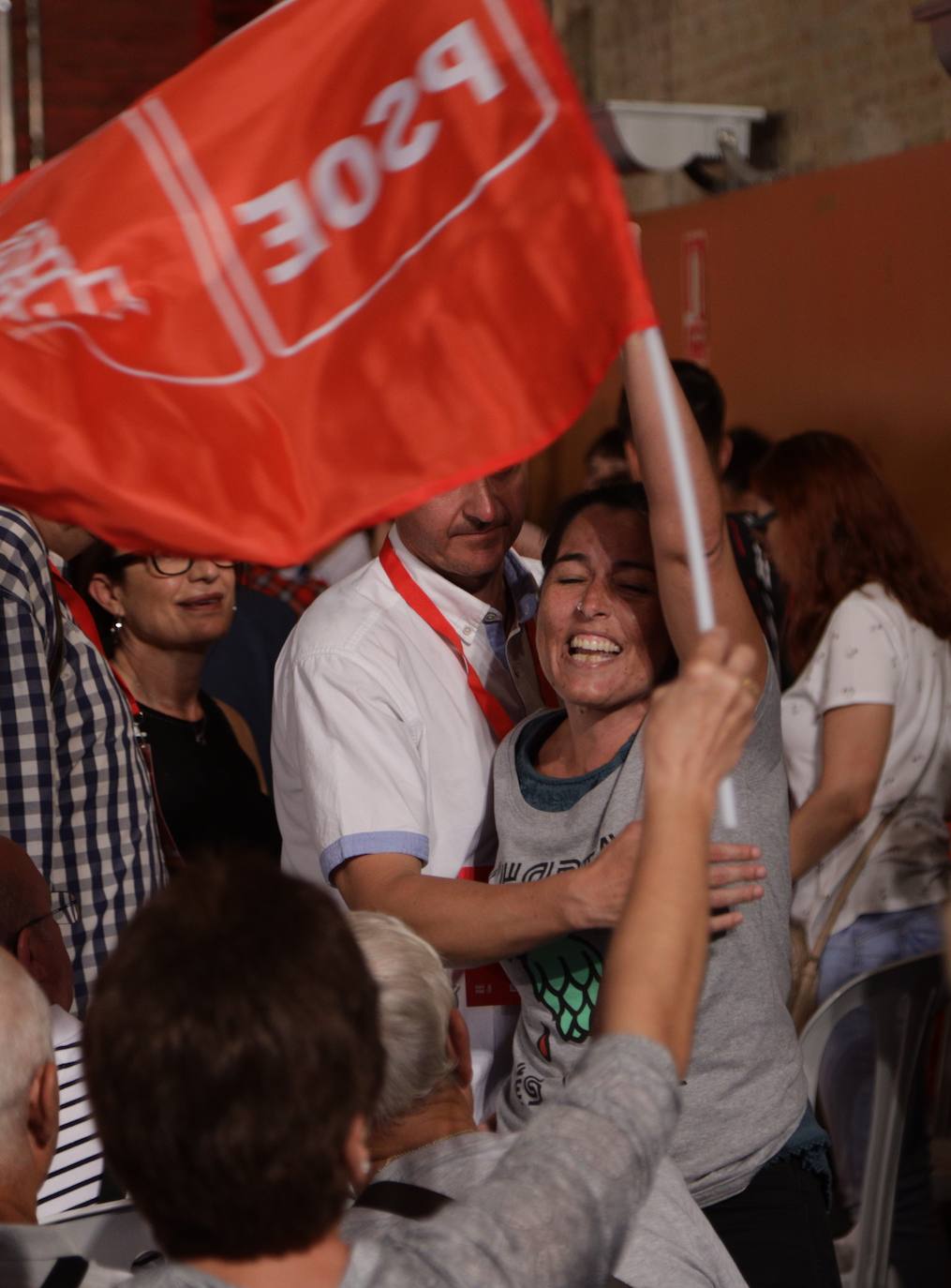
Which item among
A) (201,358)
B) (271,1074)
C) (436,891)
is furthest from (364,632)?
(271,1074)

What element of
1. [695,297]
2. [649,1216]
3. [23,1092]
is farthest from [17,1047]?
[695,297]

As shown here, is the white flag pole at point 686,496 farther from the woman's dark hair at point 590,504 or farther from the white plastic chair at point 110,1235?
the white plastic chair at point 110,1235

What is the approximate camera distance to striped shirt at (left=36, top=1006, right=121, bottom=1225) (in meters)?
2.25


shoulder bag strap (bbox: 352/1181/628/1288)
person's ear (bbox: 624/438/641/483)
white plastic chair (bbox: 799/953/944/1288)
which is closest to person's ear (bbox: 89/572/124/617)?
person's ear (bbox: 624/438/641/483)

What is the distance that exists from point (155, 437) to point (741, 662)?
0.83 m

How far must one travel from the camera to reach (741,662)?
144 centimetres

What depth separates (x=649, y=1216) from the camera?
5.98ft

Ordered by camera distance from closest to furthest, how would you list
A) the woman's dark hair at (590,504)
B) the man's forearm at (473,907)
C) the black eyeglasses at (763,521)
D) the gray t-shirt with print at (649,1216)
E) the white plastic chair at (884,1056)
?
1. the gray t-shirt with print at (649,1216)
2. the man's forearm at (473,907)
3. the woman's dark hair at (590,504)
4. the white plastic chair at (884,1056)
5. the black eyeglasses at (763,521)

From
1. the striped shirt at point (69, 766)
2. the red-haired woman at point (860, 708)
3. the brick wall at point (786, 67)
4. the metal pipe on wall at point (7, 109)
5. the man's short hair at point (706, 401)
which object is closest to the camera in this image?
the striped shirt at point (69, 766)

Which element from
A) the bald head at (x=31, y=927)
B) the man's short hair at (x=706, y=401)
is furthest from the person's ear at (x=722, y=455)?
the bald head at (x=31, y=927)

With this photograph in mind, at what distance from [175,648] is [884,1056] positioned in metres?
1.74

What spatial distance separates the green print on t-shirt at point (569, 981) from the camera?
6.91 ft

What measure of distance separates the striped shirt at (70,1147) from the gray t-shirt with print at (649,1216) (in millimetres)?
676

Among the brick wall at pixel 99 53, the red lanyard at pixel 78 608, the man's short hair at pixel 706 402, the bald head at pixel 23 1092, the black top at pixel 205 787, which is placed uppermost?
the bald head at pixel 23 1092
